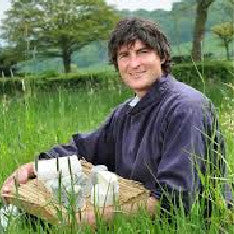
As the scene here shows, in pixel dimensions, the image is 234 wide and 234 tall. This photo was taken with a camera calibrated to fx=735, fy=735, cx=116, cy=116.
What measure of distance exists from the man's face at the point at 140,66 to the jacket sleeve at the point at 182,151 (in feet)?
1.09

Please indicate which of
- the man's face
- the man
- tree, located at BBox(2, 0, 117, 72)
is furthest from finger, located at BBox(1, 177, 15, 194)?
tree, located at BBox(2, 0, 117, 72)

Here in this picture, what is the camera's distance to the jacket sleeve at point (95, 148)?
389 centimetres

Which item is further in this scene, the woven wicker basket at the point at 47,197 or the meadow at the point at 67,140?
the woven wicker basket at the point at 47,197

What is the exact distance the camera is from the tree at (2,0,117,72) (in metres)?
38.7

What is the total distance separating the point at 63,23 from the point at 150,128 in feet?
121

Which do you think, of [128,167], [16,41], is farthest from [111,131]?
[16,41]

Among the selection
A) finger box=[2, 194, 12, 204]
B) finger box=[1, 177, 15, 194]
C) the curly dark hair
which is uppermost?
the curly dark hair

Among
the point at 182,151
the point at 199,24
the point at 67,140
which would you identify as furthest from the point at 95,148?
the point at 199,24

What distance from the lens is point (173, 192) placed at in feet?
9.68

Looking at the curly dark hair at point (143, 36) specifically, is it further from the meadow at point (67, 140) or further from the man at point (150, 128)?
the meadow at point (67, 140)

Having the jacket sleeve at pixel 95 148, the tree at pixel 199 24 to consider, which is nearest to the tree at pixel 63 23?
the tree at pixel 199 24

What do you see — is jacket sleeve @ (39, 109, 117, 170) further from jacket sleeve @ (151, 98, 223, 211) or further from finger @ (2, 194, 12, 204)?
jacket sleeve @ (151, 98, 223, 211)

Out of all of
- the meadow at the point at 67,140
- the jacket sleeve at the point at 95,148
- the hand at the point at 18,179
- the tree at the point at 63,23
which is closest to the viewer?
the meadow at the point at 67,140

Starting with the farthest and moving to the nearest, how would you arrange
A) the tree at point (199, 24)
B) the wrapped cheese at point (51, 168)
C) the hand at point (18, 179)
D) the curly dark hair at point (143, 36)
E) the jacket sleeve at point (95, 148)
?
the tree at point (199, 24)
the jacket sleeve at point (95, 148)
the curly dark hair at point (143, 36)
the hand at point (18, 179)
the wrapped cheese at point (51, 168)
